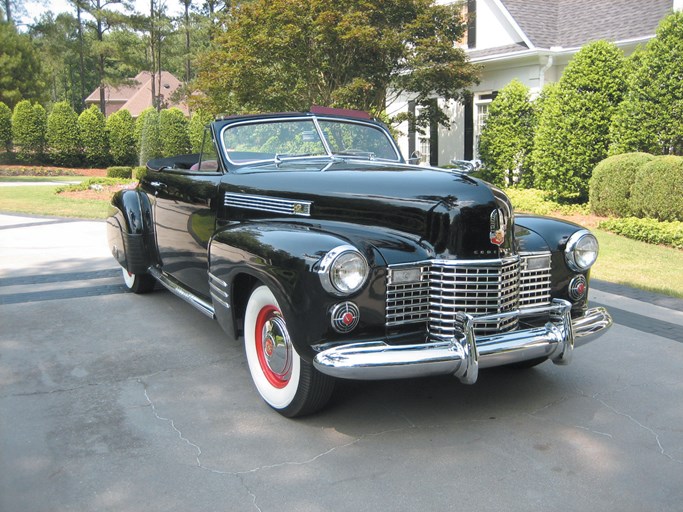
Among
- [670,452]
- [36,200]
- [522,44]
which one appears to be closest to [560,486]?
[670,452]

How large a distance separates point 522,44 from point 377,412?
15.5 m

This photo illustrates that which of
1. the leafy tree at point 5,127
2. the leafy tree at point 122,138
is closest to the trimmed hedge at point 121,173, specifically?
the leafy tree at point 122,138

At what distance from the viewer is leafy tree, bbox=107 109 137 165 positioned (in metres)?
Answer: 31.5

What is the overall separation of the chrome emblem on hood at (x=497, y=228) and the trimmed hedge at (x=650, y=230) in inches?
273

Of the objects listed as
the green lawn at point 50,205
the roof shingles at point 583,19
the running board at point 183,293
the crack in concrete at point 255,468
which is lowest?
the crack in concrete at point 255,468

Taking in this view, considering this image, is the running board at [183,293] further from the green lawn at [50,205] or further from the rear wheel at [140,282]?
the green lawn at [50,205]

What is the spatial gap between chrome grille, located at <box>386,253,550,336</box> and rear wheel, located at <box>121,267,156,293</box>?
3.52 m

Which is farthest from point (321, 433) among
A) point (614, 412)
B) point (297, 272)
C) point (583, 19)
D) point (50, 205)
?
point (583, 19)

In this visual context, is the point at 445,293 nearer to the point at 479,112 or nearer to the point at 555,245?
the point at 555,245

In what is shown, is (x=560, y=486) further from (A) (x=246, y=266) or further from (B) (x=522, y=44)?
(B) (x=522, y=44)

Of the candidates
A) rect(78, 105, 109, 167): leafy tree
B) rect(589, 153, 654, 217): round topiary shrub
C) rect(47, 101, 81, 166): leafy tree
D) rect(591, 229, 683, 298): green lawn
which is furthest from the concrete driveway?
rect(47, 101, 81, 166): leafy tree

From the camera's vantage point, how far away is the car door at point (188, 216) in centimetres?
458

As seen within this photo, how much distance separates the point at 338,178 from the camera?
12.8 feet

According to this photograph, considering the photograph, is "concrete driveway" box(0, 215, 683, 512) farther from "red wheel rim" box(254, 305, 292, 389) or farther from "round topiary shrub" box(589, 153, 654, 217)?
"round topiary shrub" box(589, 153, 654, 217)
